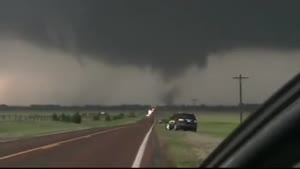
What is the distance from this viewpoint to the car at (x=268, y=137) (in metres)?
2.62

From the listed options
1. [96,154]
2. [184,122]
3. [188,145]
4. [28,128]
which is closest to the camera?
[96,154]

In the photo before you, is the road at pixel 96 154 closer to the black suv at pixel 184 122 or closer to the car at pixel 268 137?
the car at pixel 268 137

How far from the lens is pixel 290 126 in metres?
2.67

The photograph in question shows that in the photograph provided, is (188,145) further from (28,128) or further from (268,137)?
(28,128)

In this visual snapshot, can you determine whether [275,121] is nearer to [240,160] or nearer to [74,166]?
[240,160]

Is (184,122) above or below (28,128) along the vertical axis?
above

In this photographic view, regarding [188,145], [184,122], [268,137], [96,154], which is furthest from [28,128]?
[268,137]

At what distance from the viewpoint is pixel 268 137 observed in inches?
103

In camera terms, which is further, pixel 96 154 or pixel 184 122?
pixel 184 122

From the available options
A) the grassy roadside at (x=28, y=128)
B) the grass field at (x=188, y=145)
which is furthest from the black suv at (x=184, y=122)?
the grassy roadside at (x=28, y=128)

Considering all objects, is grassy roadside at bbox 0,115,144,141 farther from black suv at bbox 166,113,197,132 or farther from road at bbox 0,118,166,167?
road at bbox 0,118,166,167

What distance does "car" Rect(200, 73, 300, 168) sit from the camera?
2621mm

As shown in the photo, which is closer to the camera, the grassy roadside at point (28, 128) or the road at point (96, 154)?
the road at point (96, 154)

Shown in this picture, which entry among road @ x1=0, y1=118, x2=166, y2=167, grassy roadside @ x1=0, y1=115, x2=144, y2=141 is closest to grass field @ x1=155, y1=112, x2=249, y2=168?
road @ x1=0, y1=118, x2=166, y2=167
